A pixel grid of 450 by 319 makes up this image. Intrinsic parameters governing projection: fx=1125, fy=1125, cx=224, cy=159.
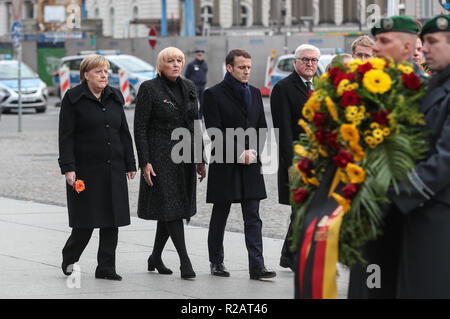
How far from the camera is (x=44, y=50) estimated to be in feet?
164

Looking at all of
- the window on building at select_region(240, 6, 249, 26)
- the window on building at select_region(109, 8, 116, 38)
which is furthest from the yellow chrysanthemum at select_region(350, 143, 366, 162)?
the window on building at select_region(240, 6, 249, 26)

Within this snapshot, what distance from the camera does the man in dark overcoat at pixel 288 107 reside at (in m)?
8.37

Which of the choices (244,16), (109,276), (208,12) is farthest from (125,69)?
(244,16)

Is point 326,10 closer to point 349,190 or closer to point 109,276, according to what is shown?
point 109,276

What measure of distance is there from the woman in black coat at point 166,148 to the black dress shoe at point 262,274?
465 millimetres

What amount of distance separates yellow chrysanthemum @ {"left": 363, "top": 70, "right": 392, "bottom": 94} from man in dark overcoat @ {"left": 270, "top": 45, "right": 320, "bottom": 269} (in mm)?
3296

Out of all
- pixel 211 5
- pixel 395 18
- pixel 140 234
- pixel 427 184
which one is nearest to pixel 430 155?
pixel 427 184

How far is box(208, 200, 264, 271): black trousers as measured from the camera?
8180 mm

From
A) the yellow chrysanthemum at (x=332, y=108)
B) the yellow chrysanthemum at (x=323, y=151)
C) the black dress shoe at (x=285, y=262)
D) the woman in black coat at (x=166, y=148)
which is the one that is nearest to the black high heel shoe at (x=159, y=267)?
the woman in black coat at (x=166, y=148)

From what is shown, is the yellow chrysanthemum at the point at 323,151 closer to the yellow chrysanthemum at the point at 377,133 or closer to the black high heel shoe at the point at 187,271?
the yellow chrysanthemum at the point at 377,133

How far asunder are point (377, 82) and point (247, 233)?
11.3ft

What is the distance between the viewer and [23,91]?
34688 millimetres
